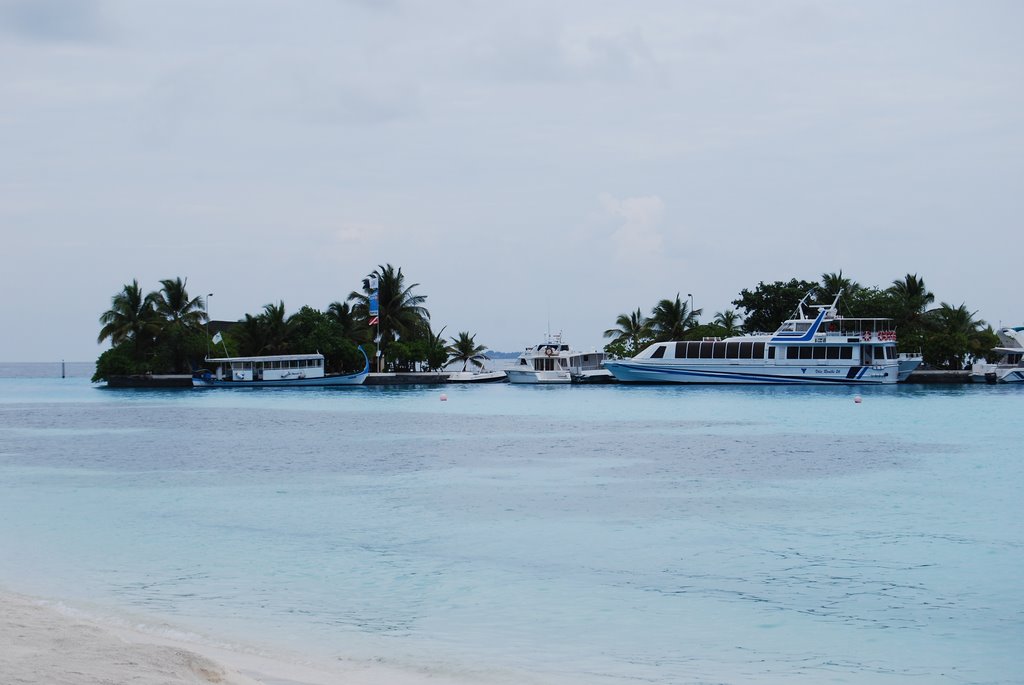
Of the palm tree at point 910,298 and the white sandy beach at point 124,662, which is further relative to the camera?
the palm tree at point 910,298

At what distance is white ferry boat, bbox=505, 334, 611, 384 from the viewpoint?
274ft

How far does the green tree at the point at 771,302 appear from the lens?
8575 centimetres

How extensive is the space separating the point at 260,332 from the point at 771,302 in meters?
42.4

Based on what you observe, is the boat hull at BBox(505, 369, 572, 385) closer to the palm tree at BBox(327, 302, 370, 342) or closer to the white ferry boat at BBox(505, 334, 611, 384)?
the white ferry boat at BBox(505, 334, 611, 384)

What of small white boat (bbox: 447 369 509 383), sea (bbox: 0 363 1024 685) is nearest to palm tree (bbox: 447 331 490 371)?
small white boat (bbox: 447 369 509 383)

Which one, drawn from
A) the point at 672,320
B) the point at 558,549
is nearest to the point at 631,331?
the point at 672,320

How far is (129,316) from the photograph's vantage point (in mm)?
79938

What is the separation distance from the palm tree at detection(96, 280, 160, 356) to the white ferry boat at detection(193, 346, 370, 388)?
21.3 ft

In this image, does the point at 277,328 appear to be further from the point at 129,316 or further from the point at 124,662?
the point at 124,662

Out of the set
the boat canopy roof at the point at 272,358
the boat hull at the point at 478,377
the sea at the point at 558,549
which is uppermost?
the boat canopy roof at the point at 272,358

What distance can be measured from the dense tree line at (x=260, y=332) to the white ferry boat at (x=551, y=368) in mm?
7841

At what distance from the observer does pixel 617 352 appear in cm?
8706

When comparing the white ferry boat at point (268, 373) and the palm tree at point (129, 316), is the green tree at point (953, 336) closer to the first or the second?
the white ferry boat at point (268, 373)

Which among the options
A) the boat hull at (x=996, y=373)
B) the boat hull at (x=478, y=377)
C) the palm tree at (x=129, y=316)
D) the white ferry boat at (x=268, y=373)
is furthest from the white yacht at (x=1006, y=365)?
the palm tree at (x=129, y=316)
